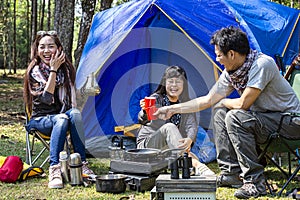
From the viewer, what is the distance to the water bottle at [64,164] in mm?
3859

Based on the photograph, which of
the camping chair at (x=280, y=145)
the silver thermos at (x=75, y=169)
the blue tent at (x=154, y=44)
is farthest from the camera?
the blue tent at (x=154, y=44)

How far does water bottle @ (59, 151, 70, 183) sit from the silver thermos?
0.23 feet

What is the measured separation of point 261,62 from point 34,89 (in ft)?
6.18

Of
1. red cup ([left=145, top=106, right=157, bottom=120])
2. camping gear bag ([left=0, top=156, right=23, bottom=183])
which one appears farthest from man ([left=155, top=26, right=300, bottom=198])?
camping gear bag ([left=0, top=156, right=23, bottom=183])

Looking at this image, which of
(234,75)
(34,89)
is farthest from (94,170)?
(234,75)

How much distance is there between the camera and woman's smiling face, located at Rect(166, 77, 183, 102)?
426cm

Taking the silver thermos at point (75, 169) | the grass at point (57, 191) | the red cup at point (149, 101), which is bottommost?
the grass at point (57, 191)

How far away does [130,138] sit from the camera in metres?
4.81

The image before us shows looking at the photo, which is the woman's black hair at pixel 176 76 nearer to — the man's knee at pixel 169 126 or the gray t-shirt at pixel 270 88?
the man's knee at pixel 169 126

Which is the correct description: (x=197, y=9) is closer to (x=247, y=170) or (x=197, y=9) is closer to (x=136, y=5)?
(x=136, y=5)

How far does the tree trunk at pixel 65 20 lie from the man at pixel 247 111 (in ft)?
15.6

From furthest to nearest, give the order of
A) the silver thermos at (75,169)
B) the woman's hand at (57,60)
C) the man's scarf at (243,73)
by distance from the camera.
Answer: the woman's hand at (57,60) → the silver thermos at (75,169) → the man's scarf at (243,73)

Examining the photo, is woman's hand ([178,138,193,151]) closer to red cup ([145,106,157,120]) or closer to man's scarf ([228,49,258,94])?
red cup ([145,106,157,120])

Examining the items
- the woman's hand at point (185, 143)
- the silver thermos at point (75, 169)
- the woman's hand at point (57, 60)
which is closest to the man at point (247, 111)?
the woman's hand at point (185, 143)
